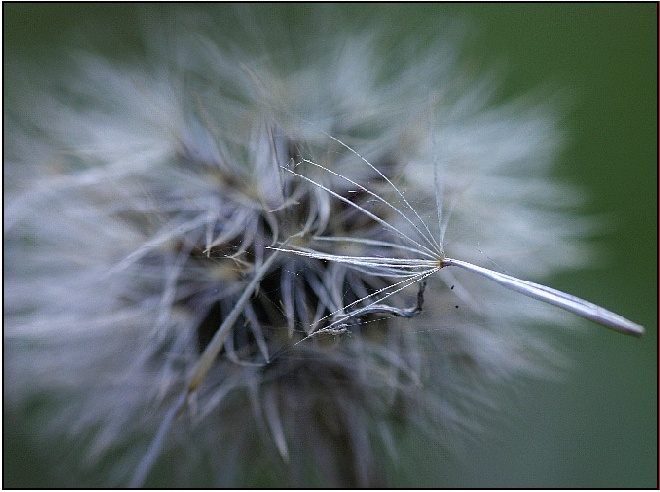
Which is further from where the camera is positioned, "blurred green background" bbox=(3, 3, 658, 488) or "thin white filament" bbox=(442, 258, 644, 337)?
"blurred green background" bbox=(3, 3, 658, 488)

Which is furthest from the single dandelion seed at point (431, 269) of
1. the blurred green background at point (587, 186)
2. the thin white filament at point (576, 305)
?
the blurred green background at point (587, 186)

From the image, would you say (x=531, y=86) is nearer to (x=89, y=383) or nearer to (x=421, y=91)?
(x=421, y=91)

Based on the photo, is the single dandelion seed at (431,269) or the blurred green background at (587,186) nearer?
the single dandelion seed at (431,269)

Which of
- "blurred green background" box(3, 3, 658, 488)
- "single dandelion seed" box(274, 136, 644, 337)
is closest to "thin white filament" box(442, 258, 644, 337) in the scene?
"single dandelion seed" box(274, 136, 644, 337)

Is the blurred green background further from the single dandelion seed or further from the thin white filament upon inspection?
the thin white filament

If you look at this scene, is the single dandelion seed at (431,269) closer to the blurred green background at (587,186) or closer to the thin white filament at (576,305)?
the thin white filament at (576,305)

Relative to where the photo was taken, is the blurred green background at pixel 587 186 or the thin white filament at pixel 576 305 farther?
the blurred green background at pixel 587 186

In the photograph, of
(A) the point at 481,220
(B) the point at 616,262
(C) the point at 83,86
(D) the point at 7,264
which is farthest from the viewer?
(B) the point at 616,262

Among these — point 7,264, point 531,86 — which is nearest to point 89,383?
point 7,264
